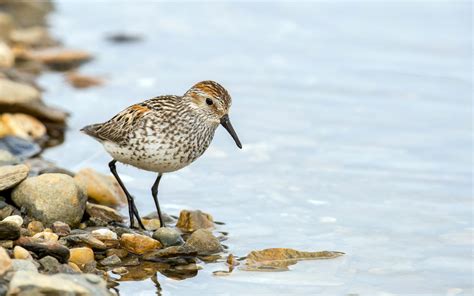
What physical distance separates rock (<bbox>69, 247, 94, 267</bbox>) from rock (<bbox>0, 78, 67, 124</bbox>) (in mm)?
4762

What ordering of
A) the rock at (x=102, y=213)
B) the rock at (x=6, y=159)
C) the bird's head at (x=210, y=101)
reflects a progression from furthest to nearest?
the rock at (x=6, y=159) → the rock at (x=102, y=213) → the bird's head at (x=210, y=101)

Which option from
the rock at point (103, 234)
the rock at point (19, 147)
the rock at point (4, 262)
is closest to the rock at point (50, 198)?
the rock at point (103, 234)

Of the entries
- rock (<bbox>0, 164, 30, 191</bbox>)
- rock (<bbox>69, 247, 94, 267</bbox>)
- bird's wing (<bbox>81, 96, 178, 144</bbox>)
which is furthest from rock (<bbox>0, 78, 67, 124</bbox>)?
rock (<bbox>69, 247, 94, 267</bbox>)

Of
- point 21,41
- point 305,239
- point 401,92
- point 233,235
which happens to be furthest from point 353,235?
point 21,41

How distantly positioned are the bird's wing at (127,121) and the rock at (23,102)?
10.9 ft

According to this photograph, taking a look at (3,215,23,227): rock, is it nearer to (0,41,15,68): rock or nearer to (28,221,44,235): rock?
(28,221,44,235): rock

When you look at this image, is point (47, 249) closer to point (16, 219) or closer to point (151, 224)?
point (16, 219)

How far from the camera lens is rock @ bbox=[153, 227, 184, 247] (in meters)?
9.16

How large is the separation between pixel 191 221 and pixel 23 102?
155 inches

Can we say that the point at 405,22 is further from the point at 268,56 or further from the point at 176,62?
the point at 176,62

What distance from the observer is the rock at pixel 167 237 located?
30.1ft

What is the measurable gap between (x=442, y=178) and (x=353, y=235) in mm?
2129

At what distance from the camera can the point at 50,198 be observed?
9.12m

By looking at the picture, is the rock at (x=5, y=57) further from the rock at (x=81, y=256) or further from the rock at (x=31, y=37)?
the rock at (x=81, y=256)
